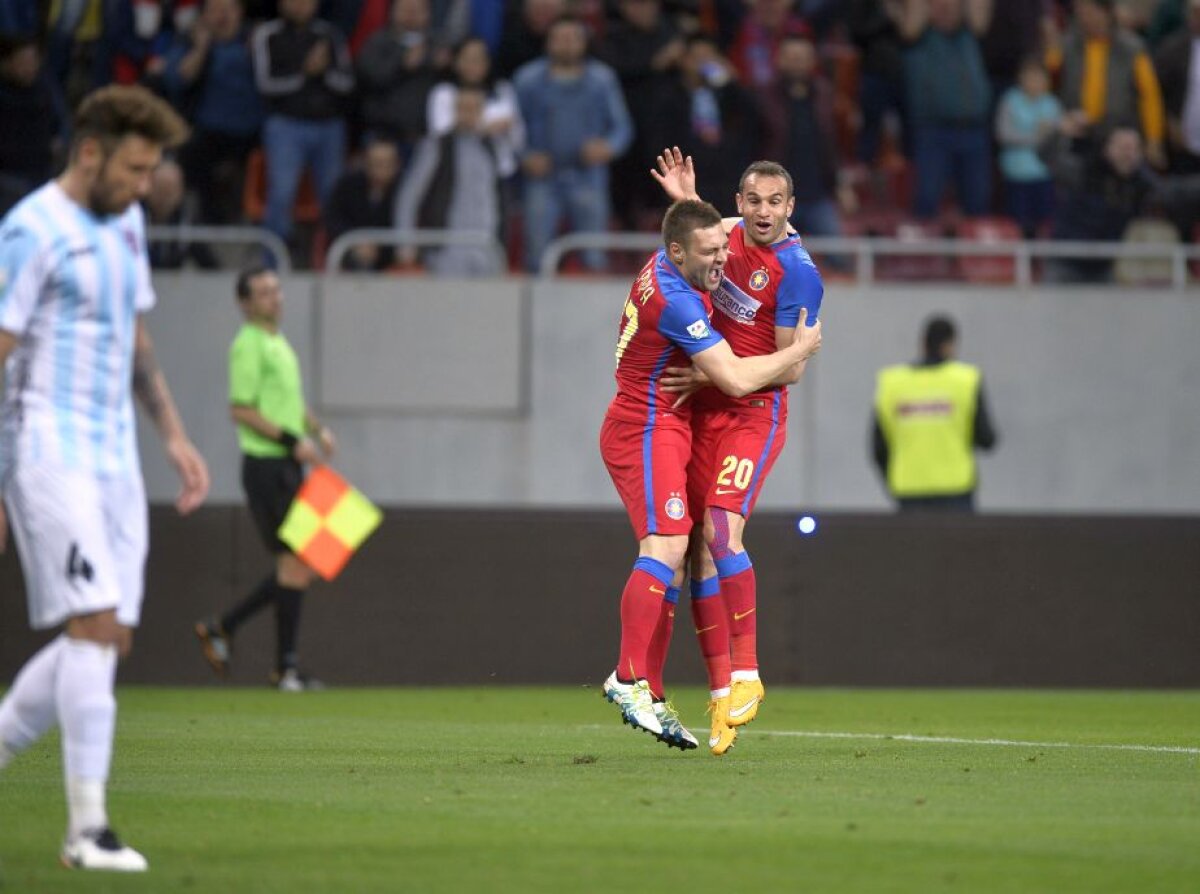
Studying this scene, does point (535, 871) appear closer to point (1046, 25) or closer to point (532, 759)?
point (532, 759)

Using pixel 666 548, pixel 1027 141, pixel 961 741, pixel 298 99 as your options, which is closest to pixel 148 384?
pixel 666 548

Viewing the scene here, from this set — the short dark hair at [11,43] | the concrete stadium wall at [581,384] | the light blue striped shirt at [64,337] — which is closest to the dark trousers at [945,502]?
the concrete stadium wall at [581,384]

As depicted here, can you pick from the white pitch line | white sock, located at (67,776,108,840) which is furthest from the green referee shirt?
white sock, located at (67,776,108,840)

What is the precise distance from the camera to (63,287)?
6.29 m

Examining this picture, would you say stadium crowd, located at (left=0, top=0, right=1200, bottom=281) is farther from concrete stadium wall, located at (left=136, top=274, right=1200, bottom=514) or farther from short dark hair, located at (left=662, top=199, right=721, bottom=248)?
short dark hair, located at (left=662, top=199, right=721, bottom=248)

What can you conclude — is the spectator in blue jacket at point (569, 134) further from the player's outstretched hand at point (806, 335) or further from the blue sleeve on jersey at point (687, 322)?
the blue sleeve on jersey at point (687, 322)

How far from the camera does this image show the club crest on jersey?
9266 mm

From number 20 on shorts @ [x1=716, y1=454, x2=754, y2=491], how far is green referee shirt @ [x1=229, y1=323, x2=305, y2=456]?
5.60 metres

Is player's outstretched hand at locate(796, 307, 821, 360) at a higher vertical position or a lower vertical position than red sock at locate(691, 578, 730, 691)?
higher

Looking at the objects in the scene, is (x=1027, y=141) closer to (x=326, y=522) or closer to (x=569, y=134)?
(x=569, y=134)

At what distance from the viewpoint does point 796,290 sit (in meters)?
9.49

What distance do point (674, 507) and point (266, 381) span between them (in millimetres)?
5732

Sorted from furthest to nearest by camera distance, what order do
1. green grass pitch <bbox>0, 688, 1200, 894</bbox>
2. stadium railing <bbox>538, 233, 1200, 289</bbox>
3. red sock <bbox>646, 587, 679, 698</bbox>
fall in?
stadium railing <bbox>538, 233, 1200, 289</bbox> → red sock <bbox>646, 587, 679, 698</bbox> → green grass pitch <bbox>0, 688, 1200, 894</bbox>

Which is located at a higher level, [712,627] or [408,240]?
[408,240]
